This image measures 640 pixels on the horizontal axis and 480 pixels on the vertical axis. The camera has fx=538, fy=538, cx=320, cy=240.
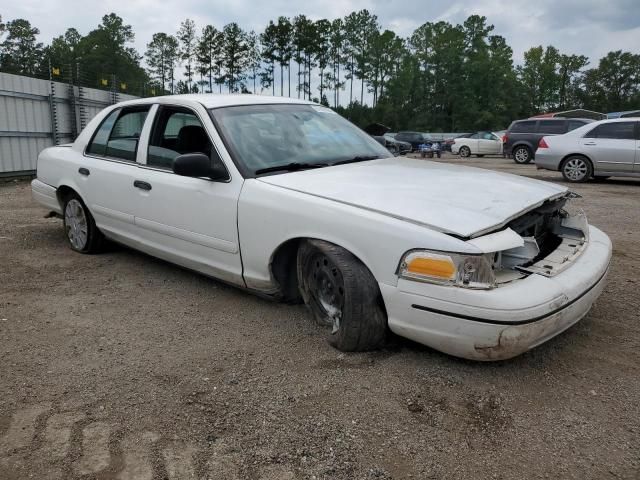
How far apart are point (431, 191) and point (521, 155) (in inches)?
668

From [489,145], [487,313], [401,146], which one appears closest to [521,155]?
[401,146]

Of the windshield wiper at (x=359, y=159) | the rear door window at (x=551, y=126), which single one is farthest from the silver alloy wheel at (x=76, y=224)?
the rear door window at (x=551, y=126)

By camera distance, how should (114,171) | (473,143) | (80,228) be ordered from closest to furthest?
1. (114,171)
2. (80,228)
3. (473,143)

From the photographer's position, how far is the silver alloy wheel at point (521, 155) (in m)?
18.4

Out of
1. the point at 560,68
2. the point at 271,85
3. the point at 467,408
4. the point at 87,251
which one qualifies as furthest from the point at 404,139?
the point at 560,68

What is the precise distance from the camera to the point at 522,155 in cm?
1858

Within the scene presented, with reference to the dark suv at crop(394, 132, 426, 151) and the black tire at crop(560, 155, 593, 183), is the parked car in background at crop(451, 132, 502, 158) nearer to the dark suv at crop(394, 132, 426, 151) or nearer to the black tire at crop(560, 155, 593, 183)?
the dark suv at crop(394, 132, 426, 151)

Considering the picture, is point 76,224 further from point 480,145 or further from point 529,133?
point 480,145

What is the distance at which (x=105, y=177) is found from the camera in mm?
4539

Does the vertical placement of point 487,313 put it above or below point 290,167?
below

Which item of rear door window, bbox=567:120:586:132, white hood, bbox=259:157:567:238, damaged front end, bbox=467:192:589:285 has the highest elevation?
rear door window, bbox=567:120:586:132

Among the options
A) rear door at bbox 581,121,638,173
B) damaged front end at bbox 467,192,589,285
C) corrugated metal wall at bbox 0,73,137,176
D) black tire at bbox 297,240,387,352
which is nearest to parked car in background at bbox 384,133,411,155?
damaged front end at bbox 467,192,589,285

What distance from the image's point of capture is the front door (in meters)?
3.52

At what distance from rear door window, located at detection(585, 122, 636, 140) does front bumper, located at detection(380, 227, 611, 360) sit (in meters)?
9.81
